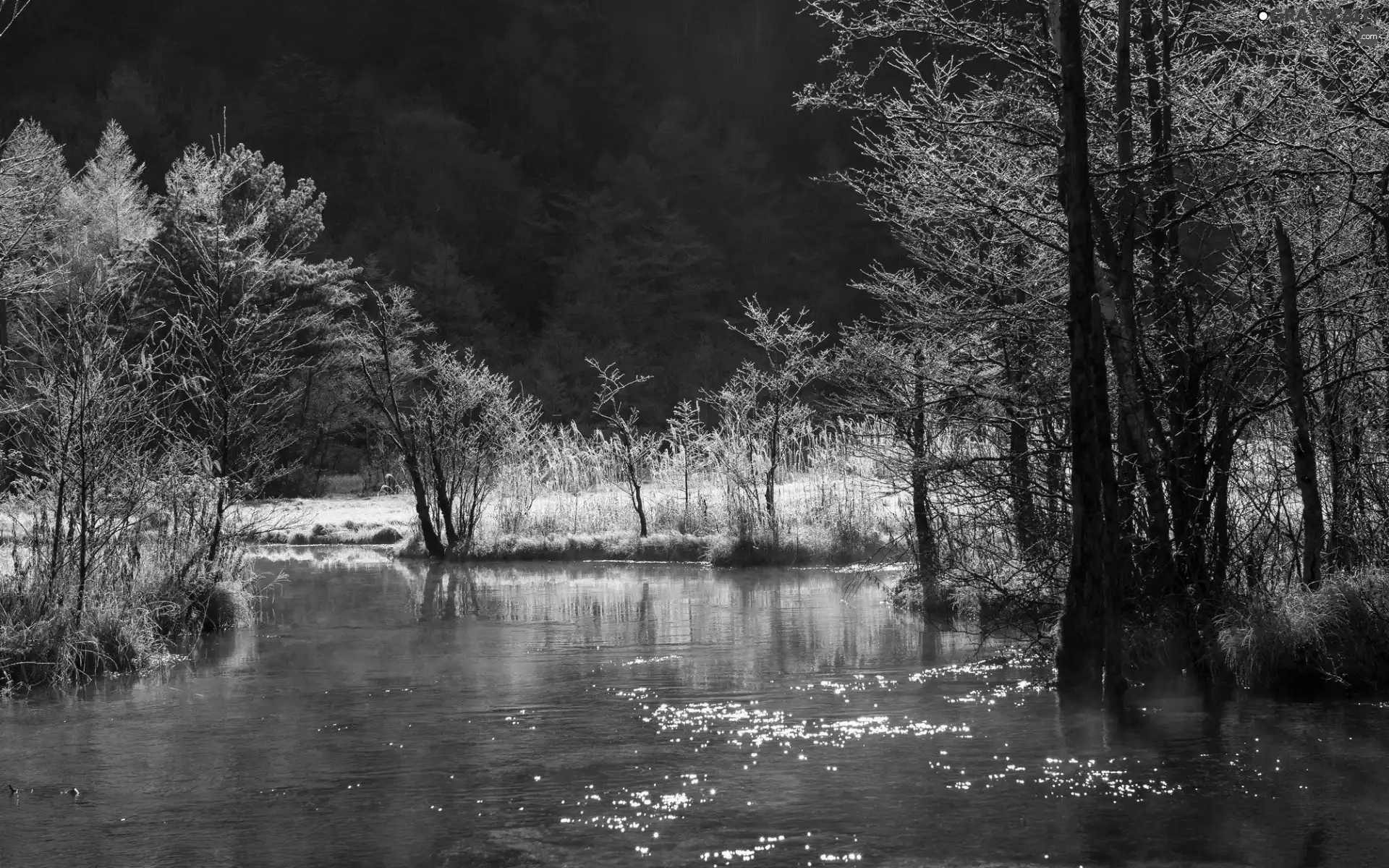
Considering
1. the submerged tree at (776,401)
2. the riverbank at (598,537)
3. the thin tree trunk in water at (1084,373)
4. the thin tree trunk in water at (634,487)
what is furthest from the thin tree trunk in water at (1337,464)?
the thin tree trunk in water at (634,487)

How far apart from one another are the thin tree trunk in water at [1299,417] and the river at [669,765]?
4.42ft

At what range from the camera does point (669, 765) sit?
313 inches

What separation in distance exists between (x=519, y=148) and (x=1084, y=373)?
175ft

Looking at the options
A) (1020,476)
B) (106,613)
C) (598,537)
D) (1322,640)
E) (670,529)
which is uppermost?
(1020,476)

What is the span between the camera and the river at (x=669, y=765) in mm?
6363

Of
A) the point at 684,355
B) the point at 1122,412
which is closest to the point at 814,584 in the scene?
the point at 1122,412

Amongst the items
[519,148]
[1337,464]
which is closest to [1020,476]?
[1337,464]

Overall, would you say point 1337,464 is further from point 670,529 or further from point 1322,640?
point 670,529

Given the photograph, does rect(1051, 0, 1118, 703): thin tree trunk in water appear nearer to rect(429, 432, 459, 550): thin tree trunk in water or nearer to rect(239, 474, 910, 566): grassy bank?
rect(239, 474, 910, 566): grassy bank

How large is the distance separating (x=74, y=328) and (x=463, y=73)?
53546 mm

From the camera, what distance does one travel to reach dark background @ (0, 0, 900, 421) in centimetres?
5181

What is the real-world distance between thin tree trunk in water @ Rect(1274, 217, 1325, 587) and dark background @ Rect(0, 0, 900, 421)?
4003cm

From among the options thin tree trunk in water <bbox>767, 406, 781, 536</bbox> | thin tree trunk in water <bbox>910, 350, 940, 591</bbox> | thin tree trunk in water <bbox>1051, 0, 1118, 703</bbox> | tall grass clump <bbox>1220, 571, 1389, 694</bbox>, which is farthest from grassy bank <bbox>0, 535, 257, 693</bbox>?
tall grass clump <bbox>1220, 571, 1389, 694</bbox>

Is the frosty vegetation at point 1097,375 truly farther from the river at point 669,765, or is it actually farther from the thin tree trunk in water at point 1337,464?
the river at point 669,765
